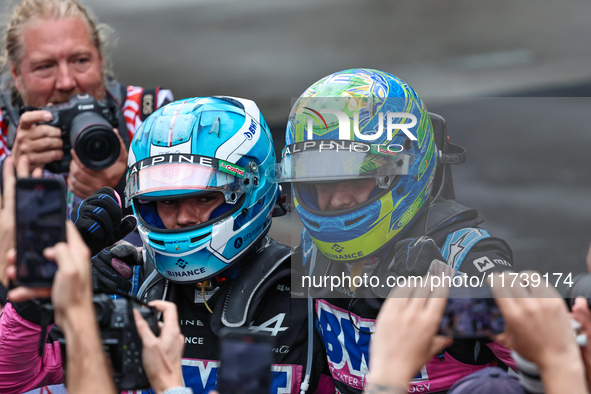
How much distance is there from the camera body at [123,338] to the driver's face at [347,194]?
39.5 inches

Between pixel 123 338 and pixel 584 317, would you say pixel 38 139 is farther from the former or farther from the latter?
pixel 584 317

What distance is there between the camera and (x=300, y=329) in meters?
2.71

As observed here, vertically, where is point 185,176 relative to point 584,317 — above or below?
above

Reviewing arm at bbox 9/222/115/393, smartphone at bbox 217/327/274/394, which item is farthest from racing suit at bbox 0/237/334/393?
smartphone at bbox 217/327/274/394

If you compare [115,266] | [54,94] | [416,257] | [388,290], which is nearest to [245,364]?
[416,257]

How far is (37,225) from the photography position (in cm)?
174

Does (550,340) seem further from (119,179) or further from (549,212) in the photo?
(119,179)

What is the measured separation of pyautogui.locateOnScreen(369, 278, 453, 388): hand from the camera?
1.47 metres

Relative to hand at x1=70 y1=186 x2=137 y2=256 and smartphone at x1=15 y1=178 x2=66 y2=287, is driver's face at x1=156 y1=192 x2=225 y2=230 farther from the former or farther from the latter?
smartphone at x1=15 y1=178 x2=66 y2=287

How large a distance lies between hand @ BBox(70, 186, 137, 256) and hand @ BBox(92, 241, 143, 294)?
0.11m

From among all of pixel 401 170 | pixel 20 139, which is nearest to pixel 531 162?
pixel 401 170

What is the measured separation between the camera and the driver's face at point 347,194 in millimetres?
2607

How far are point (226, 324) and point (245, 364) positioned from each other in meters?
1.12

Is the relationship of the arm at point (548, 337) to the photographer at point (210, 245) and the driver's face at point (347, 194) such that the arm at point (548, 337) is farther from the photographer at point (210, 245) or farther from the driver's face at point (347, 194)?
the photographer at point (210, 245)
